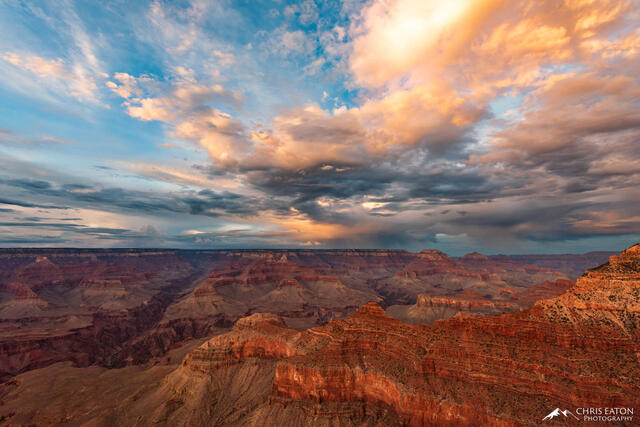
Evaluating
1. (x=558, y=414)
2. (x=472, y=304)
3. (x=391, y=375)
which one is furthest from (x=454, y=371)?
(x=472, y=304)

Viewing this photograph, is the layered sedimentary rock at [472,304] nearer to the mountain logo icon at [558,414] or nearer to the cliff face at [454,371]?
the cliff face at [454,371]

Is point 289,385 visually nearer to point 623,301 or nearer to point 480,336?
point 480,336

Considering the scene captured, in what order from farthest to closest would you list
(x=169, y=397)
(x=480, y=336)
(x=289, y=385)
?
(x=169, y=397)
(x=289, y=385)
(x=480, y=336)

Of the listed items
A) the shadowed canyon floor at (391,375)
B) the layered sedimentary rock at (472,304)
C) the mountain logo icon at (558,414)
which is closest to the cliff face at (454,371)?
the shadowed canyon floor at (391,375)

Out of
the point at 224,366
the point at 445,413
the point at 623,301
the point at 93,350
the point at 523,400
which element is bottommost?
the point at 93,350

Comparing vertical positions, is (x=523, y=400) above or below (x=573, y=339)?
below

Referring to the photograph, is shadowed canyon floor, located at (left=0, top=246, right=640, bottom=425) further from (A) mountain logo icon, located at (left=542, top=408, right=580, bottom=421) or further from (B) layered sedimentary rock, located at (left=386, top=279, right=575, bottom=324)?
(B) layered sedimentary rock, located at (left=386, top=279, right=575, bottom=324)

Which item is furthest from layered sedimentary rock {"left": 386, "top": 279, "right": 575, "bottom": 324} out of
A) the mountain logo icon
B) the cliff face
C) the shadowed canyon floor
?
the mountain logo icon

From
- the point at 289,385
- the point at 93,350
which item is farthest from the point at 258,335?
the point at 93,350
